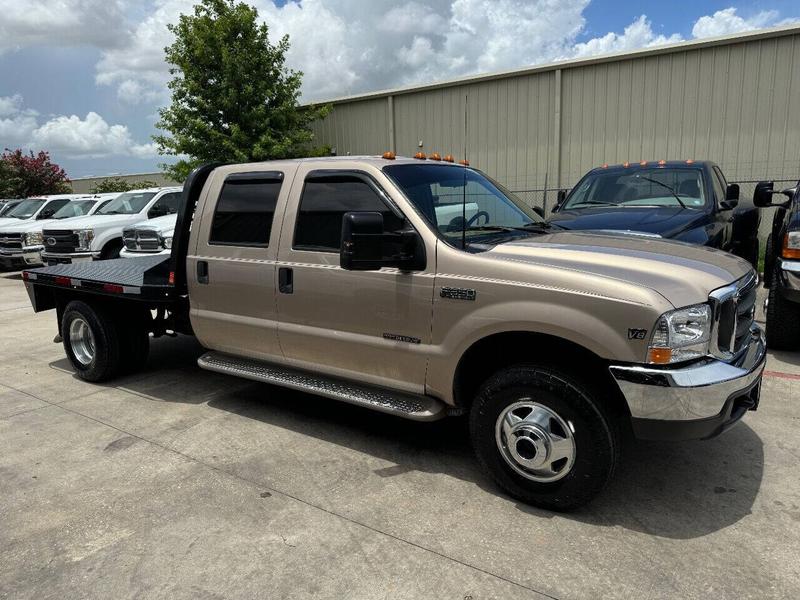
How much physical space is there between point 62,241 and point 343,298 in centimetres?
1022

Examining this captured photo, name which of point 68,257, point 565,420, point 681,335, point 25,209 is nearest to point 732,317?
point 681,335

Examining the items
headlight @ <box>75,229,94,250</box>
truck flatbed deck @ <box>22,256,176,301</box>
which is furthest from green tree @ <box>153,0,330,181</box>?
truck flatbed deck @ <box>22,256,176,301</box>

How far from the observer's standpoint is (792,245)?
5480 mm

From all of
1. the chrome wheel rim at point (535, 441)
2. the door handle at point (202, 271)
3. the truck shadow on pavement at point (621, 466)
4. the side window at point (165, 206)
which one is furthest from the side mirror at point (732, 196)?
the side window at point (165, 206)

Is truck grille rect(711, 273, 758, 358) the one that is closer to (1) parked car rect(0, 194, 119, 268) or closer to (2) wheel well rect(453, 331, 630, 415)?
(2) wheel well rect(453, 331, 630, 415)

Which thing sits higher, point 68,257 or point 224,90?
point 224,90

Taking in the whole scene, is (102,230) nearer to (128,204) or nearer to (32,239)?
(128,204)

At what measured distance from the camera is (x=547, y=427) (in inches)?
119

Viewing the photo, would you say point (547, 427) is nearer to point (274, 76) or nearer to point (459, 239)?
point (459, 239)

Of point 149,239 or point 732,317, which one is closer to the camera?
point 732,317

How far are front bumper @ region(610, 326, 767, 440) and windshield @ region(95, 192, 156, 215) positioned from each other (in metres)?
12.1

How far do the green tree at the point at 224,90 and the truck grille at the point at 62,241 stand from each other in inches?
217

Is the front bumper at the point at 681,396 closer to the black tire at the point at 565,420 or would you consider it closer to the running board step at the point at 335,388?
the black tire at the point at 565,420

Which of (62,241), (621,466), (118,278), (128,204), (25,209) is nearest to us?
(621,466)
